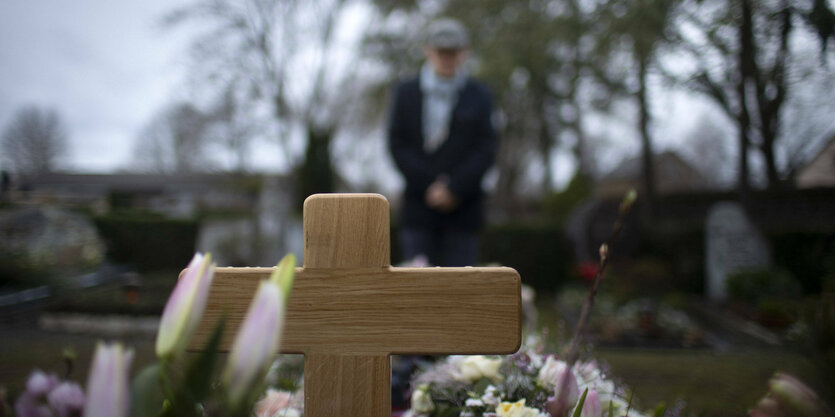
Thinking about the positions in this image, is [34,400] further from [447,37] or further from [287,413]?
[447,37]

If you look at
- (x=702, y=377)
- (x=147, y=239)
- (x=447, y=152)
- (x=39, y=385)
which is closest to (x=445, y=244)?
(x=447, y=152)

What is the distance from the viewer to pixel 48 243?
208 inches

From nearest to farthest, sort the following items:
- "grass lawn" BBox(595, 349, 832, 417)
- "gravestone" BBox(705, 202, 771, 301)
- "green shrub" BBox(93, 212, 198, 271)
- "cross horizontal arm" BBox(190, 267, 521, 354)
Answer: "cross horizontal arm" BBox(190, 267, 521, 354) < "grass lawn" BBox(595, 349, 832, 417) < "gravestone" BBox(705, 202, 771, 301) < "green shrub" BBox(93, 212, 198, 271)

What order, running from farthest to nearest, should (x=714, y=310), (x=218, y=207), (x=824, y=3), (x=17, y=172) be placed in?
1. (x=218, y=207)
2. (x=714, y=310)
3. (x=17, y=172)
4. (x=824, y=3)

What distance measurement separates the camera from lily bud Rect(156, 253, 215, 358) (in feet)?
1.45

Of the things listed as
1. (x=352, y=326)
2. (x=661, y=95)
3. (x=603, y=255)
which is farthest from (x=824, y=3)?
(x=661, y=95)

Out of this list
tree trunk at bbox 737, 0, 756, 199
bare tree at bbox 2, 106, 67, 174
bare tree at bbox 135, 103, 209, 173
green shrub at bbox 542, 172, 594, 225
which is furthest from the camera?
green shrub at bbox 542, 172, 594, 225

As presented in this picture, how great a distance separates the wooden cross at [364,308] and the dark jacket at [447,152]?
1867mm

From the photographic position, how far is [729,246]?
22.2 ft

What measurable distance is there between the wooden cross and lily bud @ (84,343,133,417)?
414 millimetres

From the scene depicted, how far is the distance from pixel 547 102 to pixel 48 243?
10.9 m

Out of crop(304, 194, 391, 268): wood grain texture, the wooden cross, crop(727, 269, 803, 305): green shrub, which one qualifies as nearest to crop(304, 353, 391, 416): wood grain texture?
the wooden cross

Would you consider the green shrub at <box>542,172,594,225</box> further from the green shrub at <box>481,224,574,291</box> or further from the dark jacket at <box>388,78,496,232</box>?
the dark jacket at <box>388,78,496,232</box>

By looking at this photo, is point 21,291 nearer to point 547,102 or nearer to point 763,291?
point 763,291
